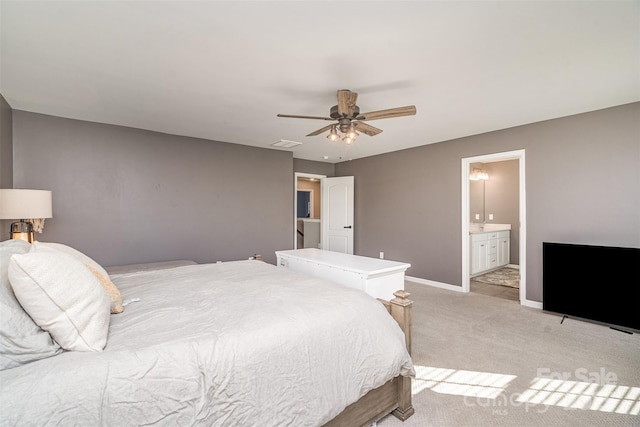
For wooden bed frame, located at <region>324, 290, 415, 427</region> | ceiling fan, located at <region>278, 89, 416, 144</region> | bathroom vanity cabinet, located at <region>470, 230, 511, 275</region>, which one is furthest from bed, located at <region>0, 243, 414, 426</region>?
bathroom vanity cabinet, located at <region>470, 230, 511, 275</region>

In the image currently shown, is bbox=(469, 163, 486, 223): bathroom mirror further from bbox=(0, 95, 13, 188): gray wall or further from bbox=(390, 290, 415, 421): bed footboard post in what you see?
bbox=(0, 95, 13, 188): gray wall

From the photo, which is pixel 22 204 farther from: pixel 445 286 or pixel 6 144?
pixel 445 286

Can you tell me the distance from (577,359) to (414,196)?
128 inches

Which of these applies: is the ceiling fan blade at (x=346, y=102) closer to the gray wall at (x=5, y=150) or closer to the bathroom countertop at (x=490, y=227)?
the gray wall at (x=5, y=150)

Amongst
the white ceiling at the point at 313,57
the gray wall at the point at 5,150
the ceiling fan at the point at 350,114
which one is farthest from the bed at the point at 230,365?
the gray wall at the point at 5,150

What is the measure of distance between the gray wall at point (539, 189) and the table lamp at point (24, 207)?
5.02 metres

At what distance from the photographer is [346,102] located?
2551 millimetres

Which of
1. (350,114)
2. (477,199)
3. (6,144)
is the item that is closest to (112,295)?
(350,114)

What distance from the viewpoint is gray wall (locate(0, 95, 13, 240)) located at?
2941mm

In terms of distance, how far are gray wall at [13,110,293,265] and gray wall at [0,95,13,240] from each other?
0.09m

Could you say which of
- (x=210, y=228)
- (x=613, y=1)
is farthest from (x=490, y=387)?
(x=210, y=228)

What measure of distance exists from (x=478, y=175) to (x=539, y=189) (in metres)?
2.85

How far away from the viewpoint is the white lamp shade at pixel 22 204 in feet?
8.15

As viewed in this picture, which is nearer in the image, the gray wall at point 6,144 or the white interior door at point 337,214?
the gray wall at point 6,144
